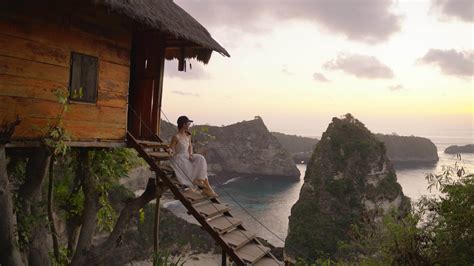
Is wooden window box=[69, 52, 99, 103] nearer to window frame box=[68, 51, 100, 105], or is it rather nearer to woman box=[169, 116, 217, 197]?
window frame box=[68, 51, 100, 105]

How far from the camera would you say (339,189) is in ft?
141

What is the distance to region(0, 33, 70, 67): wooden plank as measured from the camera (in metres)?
6.48

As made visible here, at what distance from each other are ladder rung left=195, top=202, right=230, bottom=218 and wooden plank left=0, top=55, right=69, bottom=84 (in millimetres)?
3786

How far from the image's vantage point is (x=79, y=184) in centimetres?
1068

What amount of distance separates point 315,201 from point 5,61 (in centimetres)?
3880

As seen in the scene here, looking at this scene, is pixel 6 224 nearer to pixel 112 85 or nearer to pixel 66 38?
pixel 112 85

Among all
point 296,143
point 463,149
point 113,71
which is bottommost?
point 296,143

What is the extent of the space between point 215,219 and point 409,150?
146280mm

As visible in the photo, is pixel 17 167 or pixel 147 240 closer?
pixel 17 167

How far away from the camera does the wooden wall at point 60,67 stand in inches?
259

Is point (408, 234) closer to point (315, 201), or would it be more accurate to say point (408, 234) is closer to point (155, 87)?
point (155, 87)

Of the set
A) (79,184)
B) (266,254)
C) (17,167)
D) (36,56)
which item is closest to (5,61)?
(36,56)

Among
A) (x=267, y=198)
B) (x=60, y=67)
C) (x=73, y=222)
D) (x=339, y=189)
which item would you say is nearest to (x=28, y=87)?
(x=60, y=67)

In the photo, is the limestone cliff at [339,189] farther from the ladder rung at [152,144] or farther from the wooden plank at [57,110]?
the wooden plank at [57,110]
